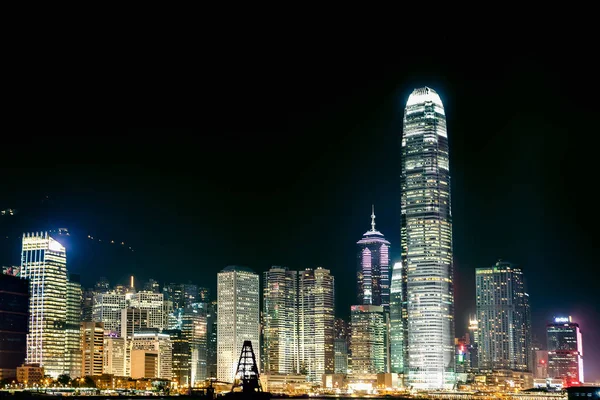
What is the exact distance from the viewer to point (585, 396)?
4609 inches

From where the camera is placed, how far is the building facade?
17438cm

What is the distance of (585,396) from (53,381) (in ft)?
381

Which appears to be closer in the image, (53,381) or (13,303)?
(13,303)

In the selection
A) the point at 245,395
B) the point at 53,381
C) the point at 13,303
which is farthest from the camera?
the point at 53,381

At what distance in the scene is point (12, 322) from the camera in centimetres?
17575

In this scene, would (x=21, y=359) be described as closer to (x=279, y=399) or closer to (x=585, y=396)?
(x=279, y=399)

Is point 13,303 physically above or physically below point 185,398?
above

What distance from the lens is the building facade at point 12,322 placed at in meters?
174

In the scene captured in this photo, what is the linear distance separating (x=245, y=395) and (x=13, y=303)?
213 ft

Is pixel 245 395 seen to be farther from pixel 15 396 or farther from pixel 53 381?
pixel 53 381

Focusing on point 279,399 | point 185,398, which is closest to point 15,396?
point 185,398

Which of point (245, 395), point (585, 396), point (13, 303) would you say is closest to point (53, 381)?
point (13, 303)

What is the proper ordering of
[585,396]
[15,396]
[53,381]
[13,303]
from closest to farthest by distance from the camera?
[585,396] < [15,396] < [13,303] < [53,381]

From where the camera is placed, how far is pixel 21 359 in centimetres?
18188
